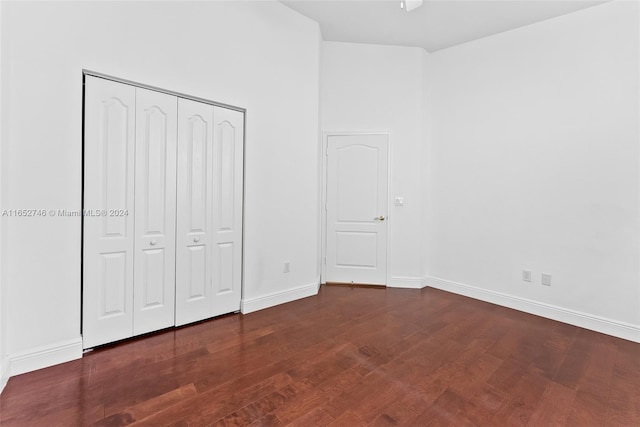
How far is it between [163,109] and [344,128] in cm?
252

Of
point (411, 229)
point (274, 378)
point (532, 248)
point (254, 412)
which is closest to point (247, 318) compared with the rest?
point (274, 378)

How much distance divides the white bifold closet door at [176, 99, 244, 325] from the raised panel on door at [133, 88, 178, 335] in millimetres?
76

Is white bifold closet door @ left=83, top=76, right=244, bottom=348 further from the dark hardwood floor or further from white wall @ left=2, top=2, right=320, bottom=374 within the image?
the dark hardwood floor

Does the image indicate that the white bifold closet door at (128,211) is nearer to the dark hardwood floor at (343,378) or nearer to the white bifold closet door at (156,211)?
the white bifold closet door at (156,211)

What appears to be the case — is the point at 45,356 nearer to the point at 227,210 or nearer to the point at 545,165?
the point at 227,210

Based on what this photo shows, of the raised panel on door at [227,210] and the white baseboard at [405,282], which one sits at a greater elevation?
the raised panel on door at [227,210]

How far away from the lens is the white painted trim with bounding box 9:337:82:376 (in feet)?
6.86

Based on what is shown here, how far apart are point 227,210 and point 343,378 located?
198 centimetres

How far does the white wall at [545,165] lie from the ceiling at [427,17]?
0.18 metres

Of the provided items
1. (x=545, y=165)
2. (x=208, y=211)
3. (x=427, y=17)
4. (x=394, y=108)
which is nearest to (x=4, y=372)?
(x=208, y=211)

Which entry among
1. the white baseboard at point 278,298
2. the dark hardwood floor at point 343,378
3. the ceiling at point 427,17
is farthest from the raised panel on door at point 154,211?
the ceiling at point 427,17

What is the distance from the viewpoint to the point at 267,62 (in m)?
3.45

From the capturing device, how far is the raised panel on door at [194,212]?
2.89 metres

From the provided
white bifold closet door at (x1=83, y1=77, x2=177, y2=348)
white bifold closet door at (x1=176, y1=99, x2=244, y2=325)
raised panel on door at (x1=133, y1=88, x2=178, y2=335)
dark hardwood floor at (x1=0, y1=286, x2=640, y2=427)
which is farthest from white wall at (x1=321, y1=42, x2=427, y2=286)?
white bifold closet door at (x1=83, y1=77, x2=177, y2=348)
